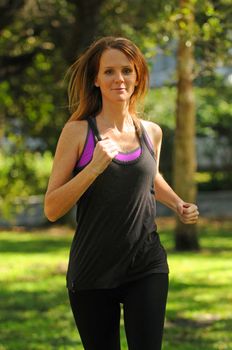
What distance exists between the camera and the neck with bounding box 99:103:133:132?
11.5 feet

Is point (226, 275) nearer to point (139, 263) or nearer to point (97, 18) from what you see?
point (97, 18)

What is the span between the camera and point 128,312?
3379 millimetres

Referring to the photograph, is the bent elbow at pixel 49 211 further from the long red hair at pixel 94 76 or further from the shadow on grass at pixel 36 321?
the shadow on grass at pixel 36 321

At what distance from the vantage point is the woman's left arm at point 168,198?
11.9 feet

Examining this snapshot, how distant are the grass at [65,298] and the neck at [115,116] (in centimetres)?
325

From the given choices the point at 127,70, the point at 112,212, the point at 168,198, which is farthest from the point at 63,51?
the point at 112,212

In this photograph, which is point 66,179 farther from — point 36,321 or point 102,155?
point 36,321

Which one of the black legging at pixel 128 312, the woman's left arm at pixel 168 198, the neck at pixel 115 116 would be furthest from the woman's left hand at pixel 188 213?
the neck at pixel 115 116

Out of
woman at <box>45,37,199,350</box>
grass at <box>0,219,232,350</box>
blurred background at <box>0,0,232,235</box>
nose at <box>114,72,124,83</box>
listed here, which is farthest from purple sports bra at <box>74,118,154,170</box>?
grass at <box>0,219,232,350</box>

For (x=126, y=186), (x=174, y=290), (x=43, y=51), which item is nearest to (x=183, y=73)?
(x=43, y=51)

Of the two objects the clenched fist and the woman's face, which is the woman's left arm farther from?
the clenched fist

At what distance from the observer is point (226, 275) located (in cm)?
1138

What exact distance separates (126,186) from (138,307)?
464 millimetres

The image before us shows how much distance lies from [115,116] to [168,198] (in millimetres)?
461
